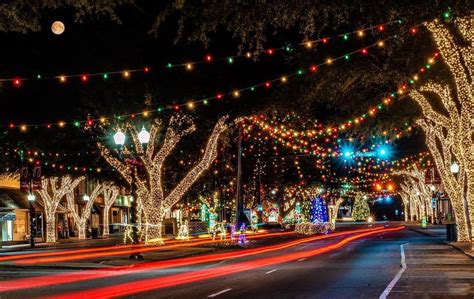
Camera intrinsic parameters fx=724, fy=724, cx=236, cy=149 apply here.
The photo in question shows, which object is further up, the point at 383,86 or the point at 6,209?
the point at 383,86

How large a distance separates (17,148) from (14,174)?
1531 cm

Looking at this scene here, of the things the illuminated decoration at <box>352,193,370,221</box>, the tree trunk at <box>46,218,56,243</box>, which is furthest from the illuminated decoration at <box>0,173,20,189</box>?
the illuminated decoration at <box>352,193,370,221</box>

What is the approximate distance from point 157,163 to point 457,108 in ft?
55.0

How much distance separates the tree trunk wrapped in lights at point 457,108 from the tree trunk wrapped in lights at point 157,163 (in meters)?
11.9

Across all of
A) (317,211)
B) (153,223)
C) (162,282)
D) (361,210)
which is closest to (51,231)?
(153,223)

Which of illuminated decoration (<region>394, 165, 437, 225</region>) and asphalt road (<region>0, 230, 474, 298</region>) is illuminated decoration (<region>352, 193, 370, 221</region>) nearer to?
illuminated decoration (<region>394, 165, 437, 225</region>)

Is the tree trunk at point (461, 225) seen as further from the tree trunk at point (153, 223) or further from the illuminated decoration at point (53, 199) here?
the illuminated decoration at point (53, 199)

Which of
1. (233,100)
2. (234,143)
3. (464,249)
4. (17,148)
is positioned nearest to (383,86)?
(464,249)

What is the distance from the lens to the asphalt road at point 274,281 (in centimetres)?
1550

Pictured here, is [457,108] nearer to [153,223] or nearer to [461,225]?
[461,225]

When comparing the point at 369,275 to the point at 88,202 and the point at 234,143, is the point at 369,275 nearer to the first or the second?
the point at 234,143

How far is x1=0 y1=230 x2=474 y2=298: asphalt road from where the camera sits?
1550cm

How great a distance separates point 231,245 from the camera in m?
40.2

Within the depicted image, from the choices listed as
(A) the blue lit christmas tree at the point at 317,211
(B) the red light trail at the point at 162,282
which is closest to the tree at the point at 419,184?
(A) the blue lit christmas tree at the point at 317,211
